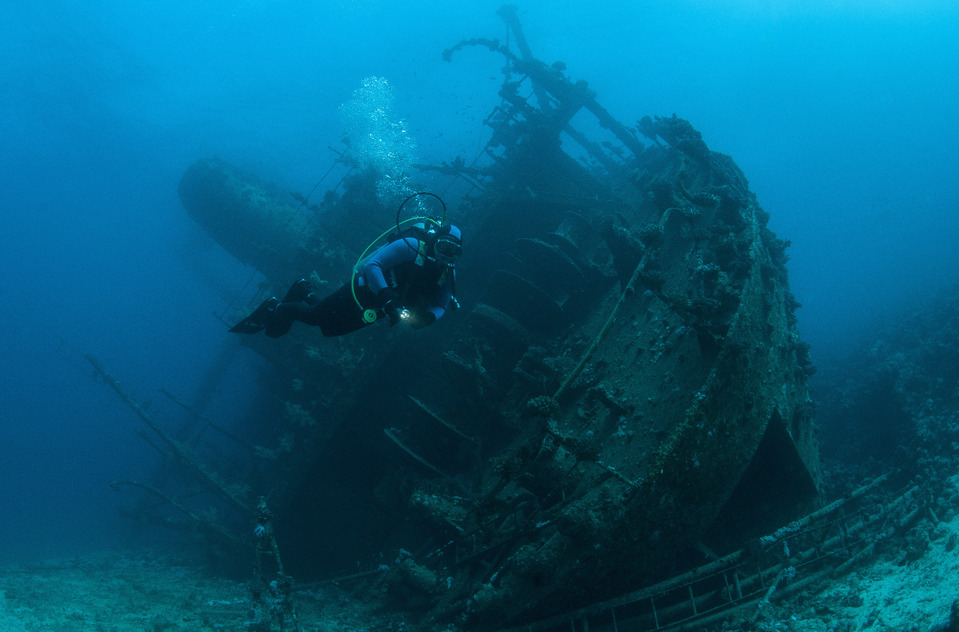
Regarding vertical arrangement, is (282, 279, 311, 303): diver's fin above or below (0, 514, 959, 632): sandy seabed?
above

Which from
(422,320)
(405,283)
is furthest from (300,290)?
(422,320)

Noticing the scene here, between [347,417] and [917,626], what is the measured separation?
7850mm

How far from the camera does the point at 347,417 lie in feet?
28.7

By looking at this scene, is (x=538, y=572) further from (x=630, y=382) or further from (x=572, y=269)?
(x=572, y=269)

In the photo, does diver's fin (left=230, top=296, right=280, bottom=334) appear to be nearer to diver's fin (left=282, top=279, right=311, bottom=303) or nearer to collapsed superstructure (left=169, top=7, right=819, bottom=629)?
diver's fin (left=282, top=279, right=311, bottom=303)

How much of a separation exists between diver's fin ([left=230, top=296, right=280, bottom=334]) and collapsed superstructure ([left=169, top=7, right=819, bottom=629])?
8.00 feet

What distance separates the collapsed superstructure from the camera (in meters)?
4.00

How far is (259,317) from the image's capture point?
18.4 feet

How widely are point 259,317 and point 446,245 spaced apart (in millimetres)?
2837

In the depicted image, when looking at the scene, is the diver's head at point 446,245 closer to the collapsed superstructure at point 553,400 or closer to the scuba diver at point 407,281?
the scuba diver at point 407,281

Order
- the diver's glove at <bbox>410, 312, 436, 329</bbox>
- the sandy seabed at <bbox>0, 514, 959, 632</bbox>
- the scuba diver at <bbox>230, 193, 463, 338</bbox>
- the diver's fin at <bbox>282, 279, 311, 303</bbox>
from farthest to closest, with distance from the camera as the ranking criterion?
the diver's fin at <bbox>282, 279, 311, 303</bbox>, the diver's glove at <bbox>410, 312, 436, 329</bbox>, the scuba diver at <bbox>230, 193, 463, 338</bbox>, the sandy seabed at <bbox>0, 514, 959, 632</bbox>

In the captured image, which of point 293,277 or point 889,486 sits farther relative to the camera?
point 293,277

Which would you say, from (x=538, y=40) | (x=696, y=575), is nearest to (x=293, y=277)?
(x=696, y=575)

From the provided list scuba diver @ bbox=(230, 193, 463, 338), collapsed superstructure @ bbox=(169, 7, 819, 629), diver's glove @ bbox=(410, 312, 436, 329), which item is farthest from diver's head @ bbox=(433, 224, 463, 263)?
collapsed superstructure @ bbox=(169, 7, 819, 629)
